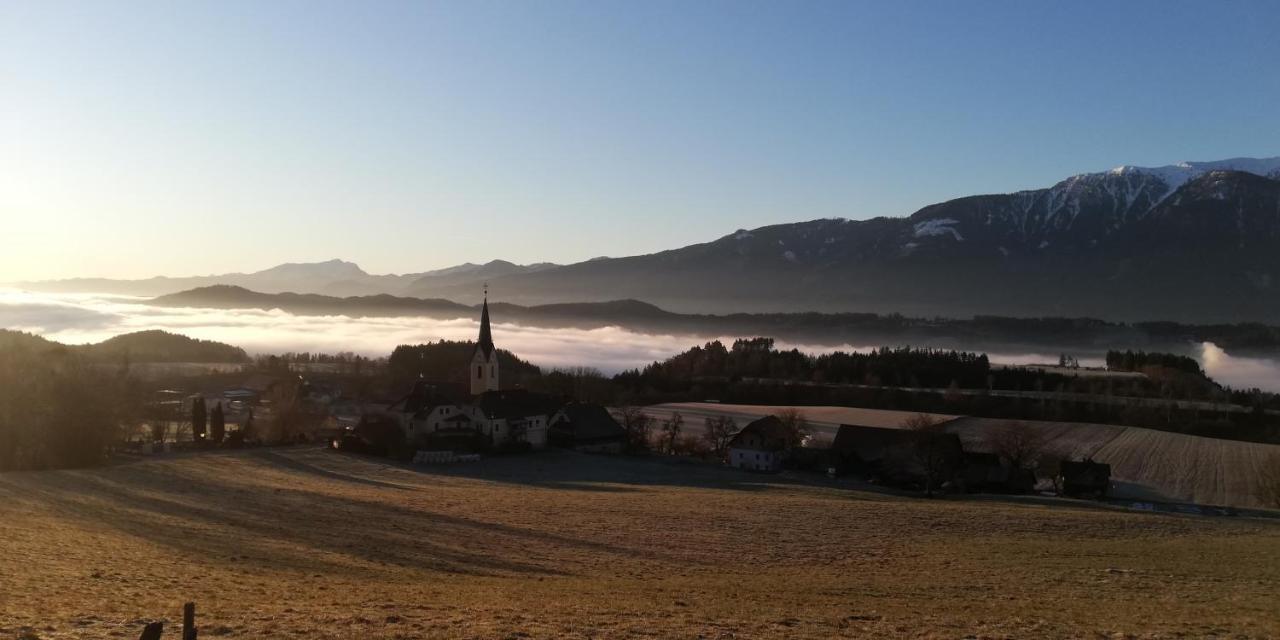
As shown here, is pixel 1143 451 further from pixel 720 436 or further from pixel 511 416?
pixel 511 416

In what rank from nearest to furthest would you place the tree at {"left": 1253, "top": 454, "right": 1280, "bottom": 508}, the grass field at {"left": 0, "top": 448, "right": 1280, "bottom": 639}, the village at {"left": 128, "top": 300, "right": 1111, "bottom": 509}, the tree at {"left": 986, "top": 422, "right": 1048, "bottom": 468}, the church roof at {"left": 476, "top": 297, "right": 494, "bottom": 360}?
1. the grass field at {"left": 0, "top": 448, "right": 1280, "bottom": 639}
2. the tree at {"left": 1253, "top": 454, "right": 1280, "bottom": 508}
3. the village at {"left": 128, "top": 300, "right": 1111, "bottom": 509}
4. the tree at {"left": 986, "top": 422, "right": 1048, "bottom": 468}
5. the church roof at {"left": 476, "top": 297, "right": 494, "bottom": 360}

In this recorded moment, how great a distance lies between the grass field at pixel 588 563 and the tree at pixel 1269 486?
1791cm

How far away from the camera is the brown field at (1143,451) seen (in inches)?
2066

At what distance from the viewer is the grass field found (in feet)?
48.4

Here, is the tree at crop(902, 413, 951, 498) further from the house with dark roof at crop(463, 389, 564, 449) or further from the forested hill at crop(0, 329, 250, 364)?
the forested hill at crop(0, 329, 250, 364)

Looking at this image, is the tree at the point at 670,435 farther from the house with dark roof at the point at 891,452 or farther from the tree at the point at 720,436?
the house with dark roof at the point at 891,452

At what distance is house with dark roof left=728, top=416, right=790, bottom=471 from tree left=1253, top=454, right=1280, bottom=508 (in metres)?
29.3

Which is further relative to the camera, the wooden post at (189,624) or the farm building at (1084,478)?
the farm building at (1084,478)

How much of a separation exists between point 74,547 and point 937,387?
119m

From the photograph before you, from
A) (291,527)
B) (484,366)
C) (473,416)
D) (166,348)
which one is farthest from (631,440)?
(166,348)

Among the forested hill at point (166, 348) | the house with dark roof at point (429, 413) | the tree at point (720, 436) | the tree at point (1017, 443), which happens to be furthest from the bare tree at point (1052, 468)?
the forested hill at point (166, 348)

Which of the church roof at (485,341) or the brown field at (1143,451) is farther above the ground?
the church roof at (485,341)

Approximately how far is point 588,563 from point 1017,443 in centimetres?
4987

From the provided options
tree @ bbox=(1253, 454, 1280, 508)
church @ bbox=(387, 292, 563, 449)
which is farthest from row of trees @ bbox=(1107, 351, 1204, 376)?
church @ bbox=(387, 292, 563, 449)
